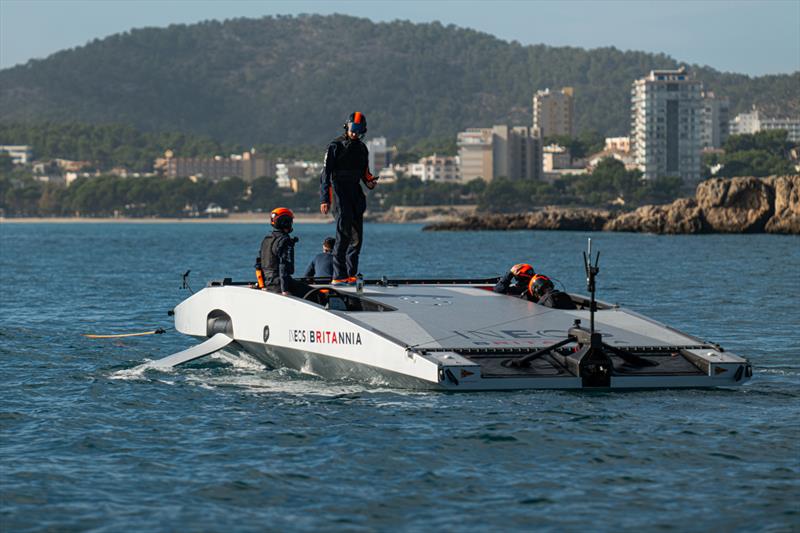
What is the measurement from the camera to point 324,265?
20703 millimetres

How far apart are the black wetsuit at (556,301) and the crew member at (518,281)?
994 millimetres

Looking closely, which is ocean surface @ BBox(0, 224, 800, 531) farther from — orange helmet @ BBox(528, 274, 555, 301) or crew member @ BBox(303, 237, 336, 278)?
orange helmet @ BBox(528, 274, 555, 301)

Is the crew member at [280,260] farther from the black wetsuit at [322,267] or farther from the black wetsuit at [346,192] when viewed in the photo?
the black wetsuit at [322,267]

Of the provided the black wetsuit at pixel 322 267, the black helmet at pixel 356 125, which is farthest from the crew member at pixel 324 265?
the black helmet at pixel 356 125

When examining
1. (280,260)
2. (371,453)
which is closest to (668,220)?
(280,260)

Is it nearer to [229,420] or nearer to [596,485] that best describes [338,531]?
[596,485]

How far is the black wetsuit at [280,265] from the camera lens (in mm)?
18078

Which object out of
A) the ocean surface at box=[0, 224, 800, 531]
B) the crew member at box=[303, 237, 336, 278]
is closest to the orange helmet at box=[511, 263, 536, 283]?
the crew member at box=[303, 237, 336, 278]

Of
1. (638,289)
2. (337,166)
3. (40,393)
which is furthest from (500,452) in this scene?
(638,289)

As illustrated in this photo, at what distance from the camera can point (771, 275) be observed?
49.7 meters

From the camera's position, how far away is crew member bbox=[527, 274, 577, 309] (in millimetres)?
18062

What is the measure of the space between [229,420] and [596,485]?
4594mm

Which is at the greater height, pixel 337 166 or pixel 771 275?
pixel 337 166

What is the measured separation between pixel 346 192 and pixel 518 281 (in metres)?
2.95
